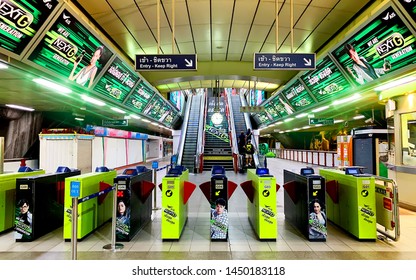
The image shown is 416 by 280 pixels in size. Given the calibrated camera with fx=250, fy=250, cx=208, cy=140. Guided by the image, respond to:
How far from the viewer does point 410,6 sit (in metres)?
3.62

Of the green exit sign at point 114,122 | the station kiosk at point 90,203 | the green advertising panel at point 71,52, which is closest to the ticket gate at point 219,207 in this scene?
the station kiosk at point 90,203

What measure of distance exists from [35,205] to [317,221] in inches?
177

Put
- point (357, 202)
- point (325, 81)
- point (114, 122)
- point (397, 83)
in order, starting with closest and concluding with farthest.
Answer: point (357, 202) < point (397, 83) < point (325, 81) < point (114, 122)

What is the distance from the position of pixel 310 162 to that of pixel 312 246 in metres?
15.3

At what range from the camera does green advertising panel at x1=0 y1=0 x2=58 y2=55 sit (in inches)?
128

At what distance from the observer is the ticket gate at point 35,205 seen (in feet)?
12.9

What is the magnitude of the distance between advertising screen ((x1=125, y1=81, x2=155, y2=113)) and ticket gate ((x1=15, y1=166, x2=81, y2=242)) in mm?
4370

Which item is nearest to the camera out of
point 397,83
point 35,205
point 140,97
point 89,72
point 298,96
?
point 35,205

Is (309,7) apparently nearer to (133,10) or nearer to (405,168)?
(133,10)

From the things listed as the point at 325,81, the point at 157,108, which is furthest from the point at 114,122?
the point at 325,81

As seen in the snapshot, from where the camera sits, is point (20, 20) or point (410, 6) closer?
point (20, 20)

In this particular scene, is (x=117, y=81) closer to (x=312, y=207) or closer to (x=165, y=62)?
(x=165, y=62)

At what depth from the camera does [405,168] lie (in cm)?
602

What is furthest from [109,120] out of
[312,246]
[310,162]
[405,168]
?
[310,162]
